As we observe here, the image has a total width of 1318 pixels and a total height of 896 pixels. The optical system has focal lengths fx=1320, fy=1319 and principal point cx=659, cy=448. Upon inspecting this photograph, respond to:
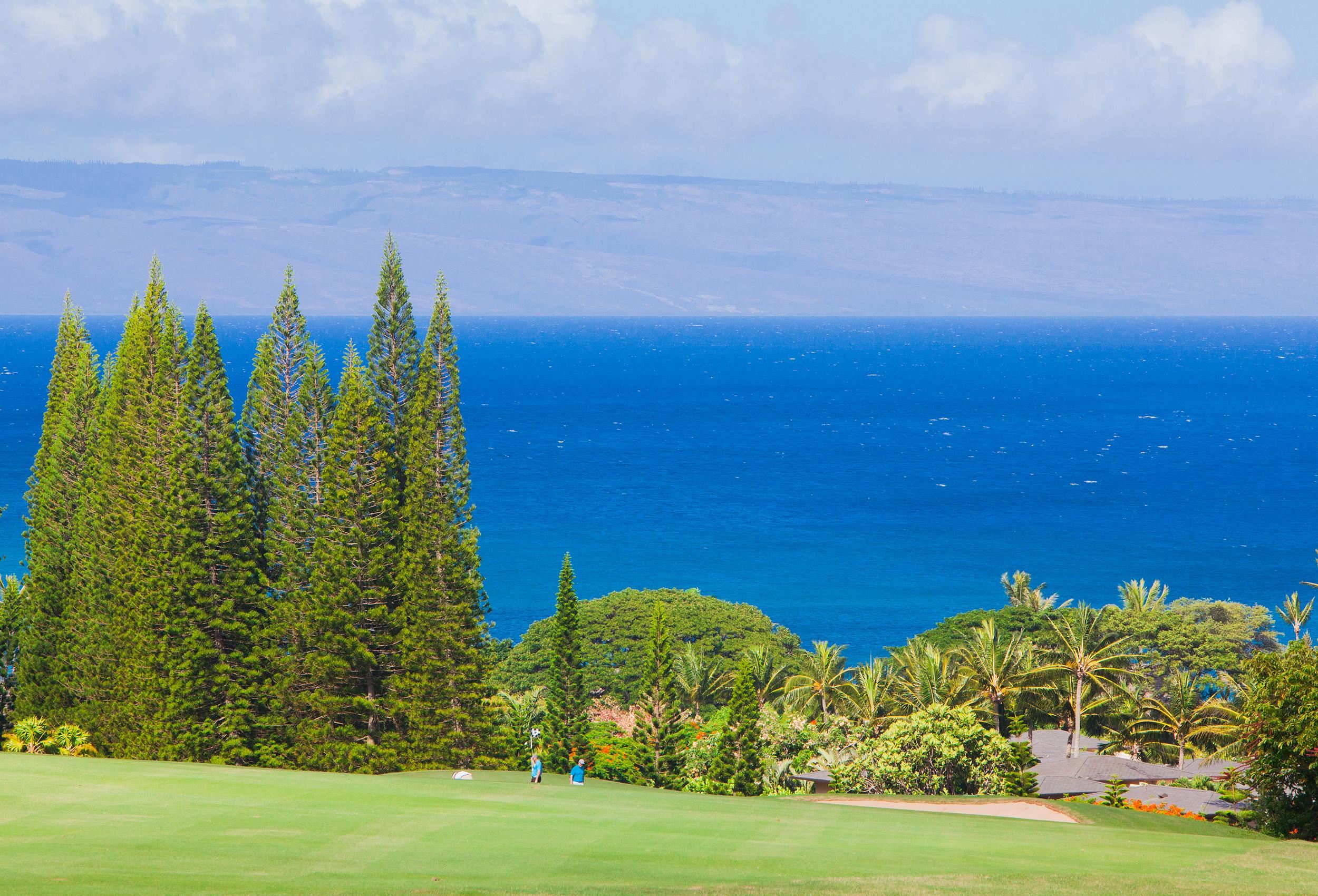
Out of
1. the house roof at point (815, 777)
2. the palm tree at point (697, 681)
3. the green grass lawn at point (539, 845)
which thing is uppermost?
the palm tree at point (697, 681)

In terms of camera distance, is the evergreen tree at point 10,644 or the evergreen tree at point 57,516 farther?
the evergreen tree at point 10,644

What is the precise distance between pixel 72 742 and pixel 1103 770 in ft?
99.7

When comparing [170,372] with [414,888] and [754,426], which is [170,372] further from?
[754,426]

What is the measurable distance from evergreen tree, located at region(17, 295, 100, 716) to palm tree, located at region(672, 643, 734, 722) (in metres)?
23.3

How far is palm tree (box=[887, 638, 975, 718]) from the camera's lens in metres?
45.1

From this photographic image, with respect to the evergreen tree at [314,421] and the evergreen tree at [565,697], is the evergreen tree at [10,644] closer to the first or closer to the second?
the evergreen tree at [314,421]

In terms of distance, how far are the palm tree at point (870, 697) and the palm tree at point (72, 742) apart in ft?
79.1

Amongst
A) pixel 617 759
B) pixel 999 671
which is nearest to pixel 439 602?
pixel 617 759

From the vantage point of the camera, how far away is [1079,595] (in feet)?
299

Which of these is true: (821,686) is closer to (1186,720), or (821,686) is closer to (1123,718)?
(1123,718)

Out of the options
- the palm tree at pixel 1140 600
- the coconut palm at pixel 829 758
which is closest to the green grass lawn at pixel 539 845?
the coconut palm at pixel 829 758

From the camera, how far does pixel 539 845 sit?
2102 cm

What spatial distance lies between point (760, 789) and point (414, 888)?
867 inches

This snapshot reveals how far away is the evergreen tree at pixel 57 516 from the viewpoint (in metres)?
40.2
